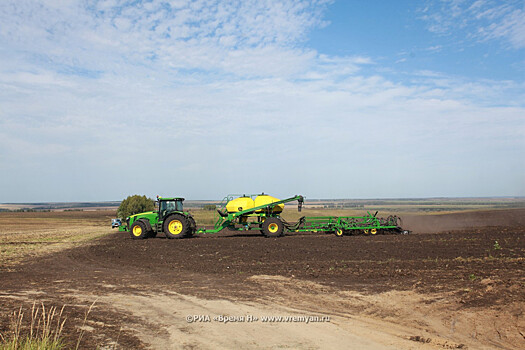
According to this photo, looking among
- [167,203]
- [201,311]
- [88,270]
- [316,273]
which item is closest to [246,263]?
[316,273]

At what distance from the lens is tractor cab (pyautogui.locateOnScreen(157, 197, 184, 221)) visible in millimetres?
27081

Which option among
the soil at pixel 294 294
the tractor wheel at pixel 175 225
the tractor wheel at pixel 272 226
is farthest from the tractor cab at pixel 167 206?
the soil at pixel 294 294

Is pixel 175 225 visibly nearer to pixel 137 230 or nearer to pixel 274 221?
pixel 137 230

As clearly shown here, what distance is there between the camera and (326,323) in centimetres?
840

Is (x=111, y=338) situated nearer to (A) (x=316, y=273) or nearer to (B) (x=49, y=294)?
(B) (x=49, y=294)

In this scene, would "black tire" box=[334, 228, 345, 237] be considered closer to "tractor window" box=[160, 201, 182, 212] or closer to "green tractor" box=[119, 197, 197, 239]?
"green tractor" box=[119, 197, 197, 239]

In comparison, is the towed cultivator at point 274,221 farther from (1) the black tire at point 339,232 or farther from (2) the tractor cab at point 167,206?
(2) the tractor cab at point 167,206

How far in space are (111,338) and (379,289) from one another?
23.5 ft

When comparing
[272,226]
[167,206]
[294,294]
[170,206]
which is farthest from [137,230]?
[294,294]

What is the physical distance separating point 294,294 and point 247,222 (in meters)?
17.3

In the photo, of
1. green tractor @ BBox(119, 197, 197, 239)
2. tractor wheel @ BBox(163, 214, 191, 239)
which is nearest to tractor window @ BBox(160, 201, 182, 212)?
green tractor @ BBox(119, 197, 197, 239)

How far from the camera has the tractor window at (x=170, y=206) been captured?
27209mm

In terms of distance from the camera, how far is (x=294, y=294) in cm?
1104

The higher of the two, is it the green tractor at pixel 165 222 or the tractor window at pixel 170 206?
the tractor window at pixel 170 206
